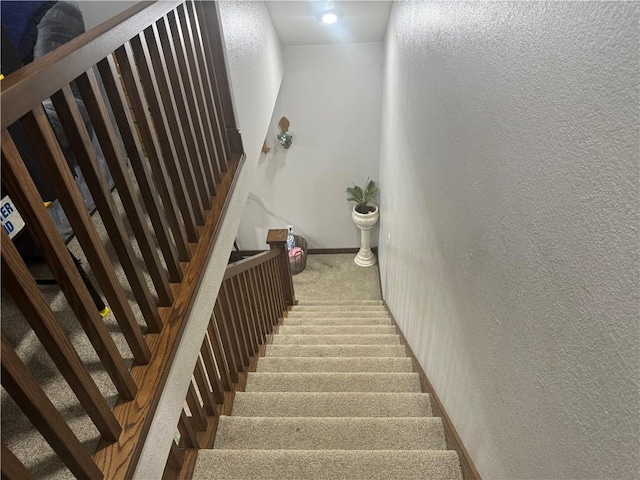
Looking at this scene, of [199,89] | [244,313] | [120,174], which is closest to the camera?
[120,174]

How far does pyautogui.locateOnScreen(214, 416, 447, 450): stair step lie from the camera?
1.82 metres

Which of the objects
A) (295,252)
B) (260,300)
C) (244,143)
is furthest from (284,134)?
(244,143)

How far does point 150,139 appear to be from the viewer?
1.22m

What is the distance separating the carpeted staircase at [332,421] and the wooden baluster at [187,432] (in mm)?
61

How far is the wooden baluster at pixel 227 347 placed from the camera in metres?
2.13

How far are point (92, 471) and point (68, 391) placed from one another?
1.07 ft

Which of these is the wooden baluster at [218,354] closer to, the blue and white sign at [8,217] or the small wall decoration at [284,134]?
the blue and white sign at [8,217]

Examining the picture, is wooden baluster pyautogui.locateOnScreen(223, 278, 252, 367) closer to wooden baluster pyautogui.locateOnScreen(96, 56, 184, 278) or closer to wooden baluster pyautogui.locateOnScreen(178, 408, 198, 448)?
wooden baluster pyautogui.locateOnScreen(178, 408, 198, 448)

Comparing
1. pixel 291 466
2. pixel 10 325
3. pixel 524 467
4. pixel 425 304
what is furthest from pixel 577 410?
pixel 10 325

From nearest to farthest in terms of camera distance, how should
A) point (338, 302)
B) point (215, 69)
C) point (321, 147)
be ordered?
point (215, 69) → point (338, 302) → point (321, 147)

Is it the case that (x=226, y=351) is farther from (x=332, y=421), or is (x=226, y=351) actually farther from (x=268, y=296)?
(x=268, y=296)

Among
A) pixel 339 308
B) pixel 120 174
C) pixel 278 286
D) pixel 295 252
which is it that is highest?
pixel 120 174

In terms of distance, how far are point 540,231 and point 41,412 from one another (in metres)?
1.02

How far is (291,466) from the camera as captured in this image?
1.63m
